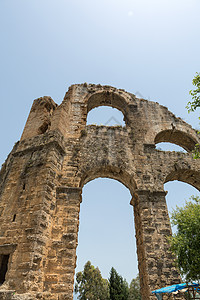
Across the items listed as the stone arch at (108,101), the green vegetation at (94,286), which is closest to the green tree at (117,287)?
the green vegetation at (94,286)

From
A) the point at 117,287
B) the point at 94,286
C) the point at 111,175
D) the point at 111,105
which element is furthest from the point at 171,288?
the point at 94,286

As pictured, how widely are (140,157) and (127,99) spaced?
4310 mm

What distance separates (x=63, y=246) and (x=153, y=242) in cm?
313

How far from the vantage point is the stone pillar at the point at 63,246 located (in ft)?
19.5

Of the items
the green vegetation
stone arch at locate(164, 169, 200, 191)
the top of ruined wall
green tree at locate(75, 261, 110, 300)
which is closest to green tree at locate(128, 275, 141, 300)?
the green vegetation

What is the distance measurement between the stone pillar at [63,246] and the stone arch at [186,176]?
4.66 meters

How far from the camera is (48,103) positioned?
10852mm

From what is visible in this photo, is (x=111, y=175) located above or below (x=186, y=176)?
below

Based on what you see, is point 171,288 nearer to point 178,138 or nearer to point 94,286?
point 178,138

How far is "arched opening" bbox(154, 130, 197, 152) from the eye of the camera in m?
11.5

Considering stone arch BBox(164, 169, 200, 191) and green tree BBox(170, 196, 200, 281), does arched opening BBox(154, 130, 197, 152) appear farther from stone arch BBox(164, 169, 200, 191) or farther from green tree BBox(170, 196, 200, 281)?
green tree BBox(170, 196, 200, 281)

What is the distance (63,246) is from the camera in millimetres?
6598

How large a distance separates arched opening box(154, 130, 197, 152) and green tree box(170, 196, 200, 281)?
521cm

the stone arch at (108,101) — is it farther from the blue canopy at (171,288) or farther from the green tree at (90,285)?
the green tree at (90,285)
